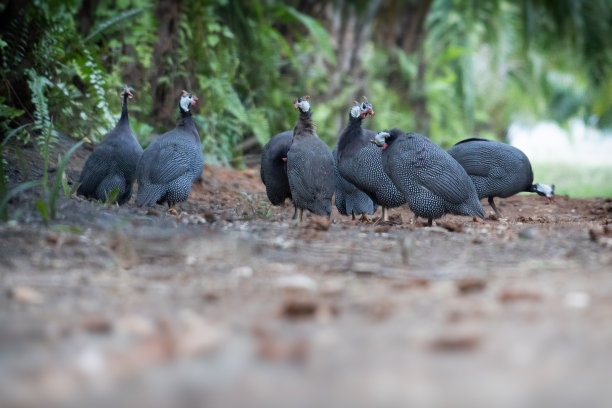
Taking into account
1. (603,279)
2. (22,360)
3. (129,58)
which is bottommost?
(22,360)

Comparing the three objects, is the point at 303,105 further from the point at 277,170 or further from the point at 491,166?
the point at 491,166

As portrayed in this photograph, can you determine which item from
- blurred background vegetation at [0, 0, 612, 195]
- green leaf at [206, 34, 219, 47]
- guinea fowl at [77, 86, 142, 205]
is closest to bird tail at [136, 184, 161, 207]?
guinea fowl at [77, 86, 142, 205]

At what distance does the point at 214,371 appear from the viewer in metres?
1.74

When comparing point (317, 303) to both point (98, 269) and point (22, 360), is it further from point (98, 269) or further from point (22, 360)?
point (98, 269)

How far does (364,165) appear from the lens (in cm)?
625

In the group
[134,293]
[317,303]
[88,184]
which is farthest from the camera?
[88,184]

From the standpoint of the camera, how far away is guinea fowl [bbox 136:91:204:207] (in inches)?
241

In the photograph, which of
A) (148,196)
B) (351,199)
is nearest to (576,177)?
(351,199)

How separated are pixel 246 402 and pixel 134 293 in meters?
1.24

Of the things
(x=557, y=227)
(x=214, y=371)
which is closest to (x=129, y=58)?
(x=557, y=227)

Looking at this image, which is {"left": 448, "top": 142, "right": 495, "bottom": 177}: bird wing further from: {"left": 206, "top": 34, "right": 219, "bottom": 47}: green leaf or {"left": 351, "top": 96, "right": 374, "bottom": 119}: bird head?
{"left": 206, "top": 34, "right": 219, "bottom": 47}: green leaf

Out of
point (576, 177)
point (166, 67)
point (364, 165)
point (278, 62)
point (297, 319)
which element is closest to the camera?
point (297, 319)

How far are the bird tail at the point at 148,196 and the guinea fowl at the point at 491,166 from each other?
8.37 feet

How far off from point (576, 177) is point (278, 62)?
716 cm
